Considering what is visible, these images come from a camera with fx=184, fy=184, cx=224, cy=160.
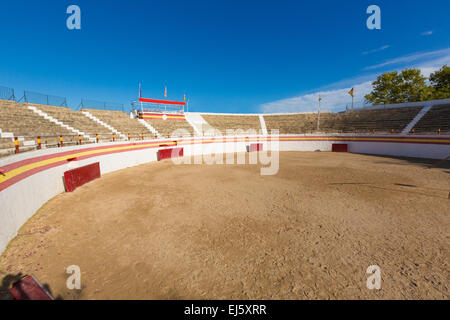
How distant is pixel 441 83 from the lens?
139ft

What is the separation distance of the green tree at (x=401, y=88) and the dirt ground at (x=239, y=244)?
187 ft

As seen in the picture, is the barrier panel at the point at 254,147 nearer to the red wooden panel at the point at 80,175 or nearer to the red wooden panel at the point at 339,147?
the red wooden panel at the point at 339,147

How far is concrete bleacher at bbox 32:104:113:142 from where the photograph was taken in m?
17.5

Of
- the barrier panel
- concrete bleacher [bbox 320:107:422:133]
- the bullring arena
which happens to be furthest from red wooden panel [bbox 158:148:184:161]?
concrete bleacher [bbox 320:107:422:133]

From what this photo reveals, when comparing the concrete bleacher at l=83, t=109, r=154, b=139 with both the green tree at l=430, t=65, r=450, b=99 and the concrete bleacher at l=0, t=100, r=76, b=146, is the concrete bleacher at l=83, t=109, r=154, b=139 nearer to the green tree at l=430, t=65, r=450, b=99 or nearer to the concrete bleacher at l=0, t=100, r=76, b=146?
the concrete bleacher at l=0, t=100, r=76, b=146

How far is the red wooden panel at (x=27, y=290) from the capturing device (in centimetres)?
267

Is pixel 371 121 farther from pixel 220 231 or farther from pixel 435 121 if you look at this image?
pixel 220 231

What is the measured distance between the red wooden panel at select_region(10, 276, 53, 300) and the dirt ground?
0.39m

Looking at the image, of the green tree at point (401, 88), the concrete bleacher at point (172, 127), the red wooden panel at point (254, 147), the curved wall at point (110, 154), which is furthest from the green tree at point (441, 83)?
the concrete bleacher at point (172, 127)

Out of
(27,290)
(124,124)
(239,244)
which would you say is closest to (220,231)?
(239,244)

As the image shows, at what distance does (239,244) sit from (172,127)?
26772 millimetres

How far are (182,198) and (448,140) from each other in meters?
23.9

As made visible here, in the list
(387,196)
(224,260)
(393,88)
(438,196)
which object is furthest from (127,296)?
(393,88)
